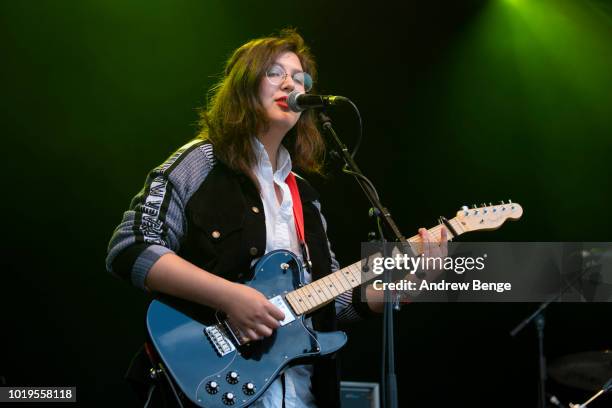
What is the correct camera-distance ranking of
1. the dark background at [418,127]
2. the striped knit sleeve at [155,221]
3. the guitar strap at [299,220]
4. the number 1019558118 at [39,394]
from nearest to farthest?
the striped knit sleeve at [155,221]
the guitar strap at [299,220]
the number 1019558118 at [39,394]
the dark background at [418,127]

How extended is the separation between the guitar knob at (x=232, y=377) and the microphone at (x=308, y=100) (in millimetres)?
880

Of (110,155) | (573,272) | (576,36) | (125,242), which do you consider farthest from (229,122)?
(576,36)

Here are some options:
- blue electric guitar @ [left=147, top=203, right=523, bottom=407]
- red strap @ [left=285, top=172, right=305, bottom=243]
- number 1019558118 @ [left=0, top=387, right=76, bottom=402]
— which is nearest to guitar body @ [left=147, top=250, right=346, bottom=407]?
blue electric guitar @ [left=147, top=203, right=523, bottom=407]

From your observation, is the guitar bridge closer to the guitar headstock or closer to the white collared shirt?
the white collared shirt

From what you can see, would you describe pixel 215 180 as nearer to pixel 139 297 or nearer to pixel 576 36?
pixel 139 297

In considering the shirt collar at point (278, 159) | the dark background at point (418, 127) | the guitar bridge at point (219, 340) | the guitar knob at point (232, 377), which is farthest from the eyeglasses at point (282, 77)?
the dark background at point (418, 127)

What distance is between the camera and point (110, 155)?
3.70 meters

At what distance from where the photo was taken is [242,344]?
1929 mm

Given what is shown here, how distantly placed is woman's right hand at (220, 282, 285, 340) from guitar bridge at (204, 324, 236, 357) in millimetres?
47

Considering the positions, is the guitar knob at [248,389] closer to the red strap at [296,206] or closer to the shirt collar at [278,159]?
the red strap at [296,206]

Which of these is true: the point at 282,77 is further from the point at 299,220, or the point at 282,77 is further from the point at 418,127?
the point at 418,127

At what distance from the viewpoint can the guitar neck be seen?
2.09 meters

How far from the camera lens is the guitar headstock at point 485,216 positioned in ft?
8.13

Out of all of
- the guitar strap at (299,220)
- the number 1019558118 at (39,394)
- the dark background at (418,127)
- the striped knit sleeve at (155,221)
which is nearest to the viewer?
the striped knit sleeve at (155,221)
